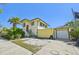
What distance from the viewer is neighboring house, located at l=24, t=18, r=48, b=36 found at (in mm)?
7230

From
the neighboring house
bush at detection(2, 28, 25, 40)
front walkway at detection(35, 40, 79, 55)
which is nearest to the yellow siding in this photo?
the neighboring house

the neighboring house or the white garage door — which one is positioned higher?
the neighboring house

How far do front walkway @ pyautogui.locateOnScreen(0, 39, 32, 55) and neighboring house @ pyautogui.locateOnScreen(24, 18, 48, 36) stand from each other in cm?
35

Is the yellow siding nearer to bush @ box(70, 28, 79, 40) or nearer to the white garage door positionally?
the white garage door

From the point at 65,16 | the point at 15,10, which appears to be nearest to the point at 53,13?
the point at 65,16

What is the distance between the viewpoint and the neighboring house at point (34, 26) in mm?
7230

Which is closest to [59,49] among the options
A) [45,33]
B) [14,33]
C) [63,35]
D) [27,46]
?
[63,35]

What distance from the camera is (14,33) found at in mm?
7285

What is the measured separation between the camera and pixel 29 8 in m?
7.20

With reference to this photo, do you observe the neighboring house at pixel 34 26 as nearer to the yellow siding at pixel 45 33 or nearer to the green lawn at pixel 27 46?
the yellow siding at pixel 45 33

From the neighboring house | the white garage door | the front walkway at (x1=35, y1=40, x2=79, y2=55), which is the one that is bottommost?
the front walkway at (x1=35, y1=40, x2=79, y2=55)

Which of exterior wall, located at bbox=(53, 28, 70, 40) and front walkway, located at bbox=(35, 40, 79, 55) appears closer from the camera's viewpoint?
front walkway, located at bbox=(35, 40, 79, 55)

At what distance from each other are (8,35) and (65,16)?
1.17 metres
